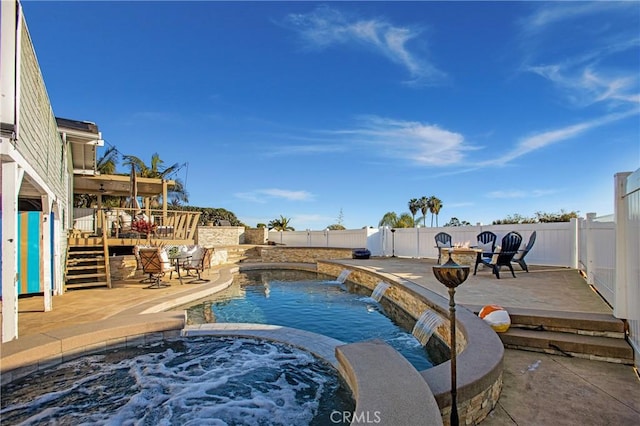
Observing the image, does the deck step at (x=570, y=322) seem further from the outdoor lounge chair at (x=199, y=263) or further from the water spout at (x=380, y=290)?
the outdoor lounge chair at (x=199, y=263)

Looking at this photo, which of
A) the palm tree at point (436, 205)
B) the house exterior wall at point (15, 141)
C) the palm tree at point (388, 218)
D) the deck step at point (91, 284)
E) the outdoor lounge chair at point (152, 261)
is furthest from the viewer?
the palm tree at point (436, 205)

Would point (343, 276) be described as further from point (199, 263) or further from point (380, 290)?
point (199, 263)

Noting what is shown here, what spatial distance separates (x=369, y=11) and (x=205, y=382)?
961 cm

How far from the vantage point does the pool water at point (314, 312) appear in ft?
17.0

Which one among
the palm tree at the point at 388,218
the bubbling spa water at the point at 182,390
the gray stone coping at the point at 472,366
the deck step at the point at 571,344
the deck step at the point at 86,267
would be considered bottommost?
the bubbling spa water at the point at 182,390

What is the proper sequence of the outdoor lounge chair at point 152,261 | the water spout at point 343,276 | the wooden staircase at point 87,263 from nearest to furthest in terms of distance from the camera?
the outdoor lounge chair at point 152,261 < the wooden staircase at point 87,263 < the water spout at point 343,276

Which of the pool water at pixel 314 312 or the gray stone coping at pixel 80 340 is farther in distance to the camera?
the pool water at pixel 314 312

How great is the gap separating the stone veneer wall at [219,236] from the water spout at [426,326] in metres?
14.0

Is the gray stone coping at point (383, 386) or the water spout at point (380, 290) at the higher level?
the gray stone coping at point (383, 386)

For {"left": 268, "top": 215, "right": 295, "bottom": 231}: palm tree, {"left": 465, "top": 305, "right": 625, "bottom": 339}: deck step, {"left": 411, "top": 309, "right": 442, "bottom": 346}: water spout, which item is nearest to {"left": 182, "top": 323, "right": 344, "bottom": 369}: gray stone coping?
{"left": 411, "top": 309, "right": 442, "bottom": 346}: water spout

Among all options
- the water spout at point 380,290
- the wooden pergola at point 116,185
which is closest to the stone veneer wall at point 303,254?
the wooden pergola at point 116,185

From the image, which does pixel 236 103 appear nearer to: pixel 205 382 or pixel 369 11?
pixel 369 11

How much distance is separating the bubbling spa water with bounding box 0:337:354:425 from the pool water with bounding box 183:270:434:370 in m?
1.35

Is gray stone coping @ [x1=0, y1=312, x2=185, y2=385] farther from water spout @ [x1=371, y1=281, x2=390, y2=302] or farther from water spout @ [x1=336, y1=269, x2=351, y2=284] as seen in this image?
water spout @ [x1=336, y1=269, x2=351, y2=284]
